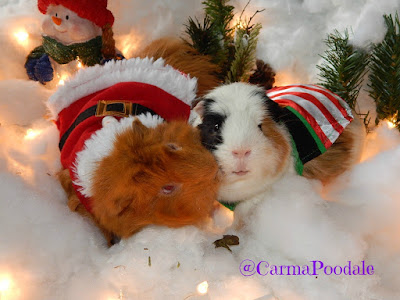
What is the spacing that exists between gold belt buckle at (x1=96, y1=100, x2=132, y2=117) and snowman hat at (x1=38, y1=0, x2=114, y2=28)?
1.49 ft

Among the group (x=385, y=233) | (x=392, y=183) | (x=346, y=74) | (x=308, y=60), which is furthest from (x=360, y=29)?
Result: (x=385, y=233)

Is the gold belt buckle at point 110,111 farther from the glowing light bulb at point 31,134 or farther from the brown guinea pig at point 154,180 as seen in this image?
the glowing light bulb at point 31,134

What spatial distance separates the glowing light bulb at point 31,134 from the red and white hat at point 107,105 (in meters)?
0.10

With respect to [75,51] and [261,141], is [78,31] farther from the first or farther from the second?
[261,141]

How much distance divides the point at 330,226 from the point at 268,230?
0.52ft

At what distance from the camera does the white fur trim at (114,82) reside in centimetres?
132

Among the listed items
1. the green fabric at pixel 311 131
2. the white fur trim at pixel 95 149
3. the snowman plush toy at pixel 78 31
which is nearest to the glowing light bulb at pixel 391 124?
the green fabric at pixel 311 131

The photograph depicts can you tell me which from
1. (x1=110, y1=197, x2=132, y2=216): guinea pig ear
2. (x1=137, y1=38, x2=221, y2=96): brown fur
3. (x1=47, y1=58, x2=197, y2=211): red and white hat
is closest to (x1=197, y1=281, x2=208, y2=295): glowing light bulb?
(x1=110, y1=197, x2=132, y2=216): guinea pig ear

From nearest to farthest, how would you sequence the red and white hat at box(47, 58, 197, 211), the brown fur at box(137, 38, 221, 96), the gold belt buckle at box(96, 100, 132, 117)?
the red and white hat at box(47, 58, 197, 211), the gold belt buckle at box(96, 100, 132, 117), the brown fur at box(137, 38, 221, 96)

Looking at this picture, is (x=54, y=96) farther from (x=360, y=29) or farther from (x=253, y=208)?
(x=360, y=29)

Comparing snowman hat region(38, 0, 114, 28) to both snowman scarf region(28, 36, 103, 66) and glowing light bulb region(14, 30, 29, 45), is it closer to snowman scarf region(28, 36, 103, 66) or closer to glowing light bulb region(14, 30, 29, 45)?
snowman scarf region(28, 36, 103, 66)

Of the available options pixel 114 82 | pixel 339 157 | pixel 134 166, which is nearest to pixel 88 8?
pixel 114 82

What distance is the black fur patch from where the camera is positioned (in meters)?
0.95

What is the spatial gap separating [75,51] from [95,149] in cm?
69
